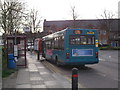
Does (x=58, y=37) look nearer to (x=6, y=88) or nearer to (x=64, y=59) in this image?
(x=64, y=59)

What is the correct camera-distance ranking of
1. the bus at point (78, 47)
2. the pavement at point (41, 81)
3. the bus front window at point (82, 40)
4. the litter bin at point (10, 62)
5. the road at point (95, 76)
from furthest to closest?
the litter bin at point (10, 62), the bus front window at point (82, 40), the bus at point (78, 47), the road at point (95, 76), the pavement at point (41, 81)

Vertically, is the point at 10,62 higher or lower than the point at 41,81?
higher

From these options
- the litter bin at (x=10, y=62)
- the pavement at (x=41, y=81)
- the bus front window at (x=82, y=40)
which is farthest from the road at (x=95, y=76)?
the litter bin at (x=10, y=62)

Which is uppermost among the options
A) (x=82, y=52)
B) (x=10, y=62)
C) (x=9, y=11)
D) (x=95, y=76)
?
(x=9, y=11)

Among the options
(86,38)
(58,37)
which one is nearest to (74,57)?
(86,38)

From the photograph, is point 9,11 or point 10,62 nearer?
point 10,62

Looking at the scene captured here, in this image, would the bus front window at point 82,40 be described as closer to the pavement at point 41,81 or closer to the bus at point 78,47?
the bus at point 78,47

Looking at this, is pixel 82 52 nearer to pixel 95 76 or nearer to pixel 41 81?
pixel 95 76

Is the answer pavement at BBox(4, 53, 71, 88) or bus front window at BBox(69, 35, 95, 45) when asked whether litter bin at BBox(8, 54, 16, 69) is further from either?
bus front window at BBox(69, 35, 95, 45)

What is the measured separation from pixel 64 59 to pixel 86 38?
6.92 ft

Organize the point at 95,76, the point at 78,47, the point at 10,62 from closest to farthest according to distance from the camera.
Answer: the point at 95,76 < the point at 78,47 < the point at 10,62

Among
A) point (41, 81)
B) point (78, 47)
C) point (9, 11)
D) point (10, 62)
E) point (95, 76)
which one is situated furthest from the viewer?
point (9, 11)

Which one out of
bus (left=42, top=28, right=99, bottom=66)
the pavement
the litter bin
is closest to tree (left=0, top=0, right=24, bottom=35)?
the litter bin

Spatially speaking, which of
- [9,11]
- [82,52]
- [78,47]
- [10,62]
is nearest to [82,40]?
Result: [78,47]
